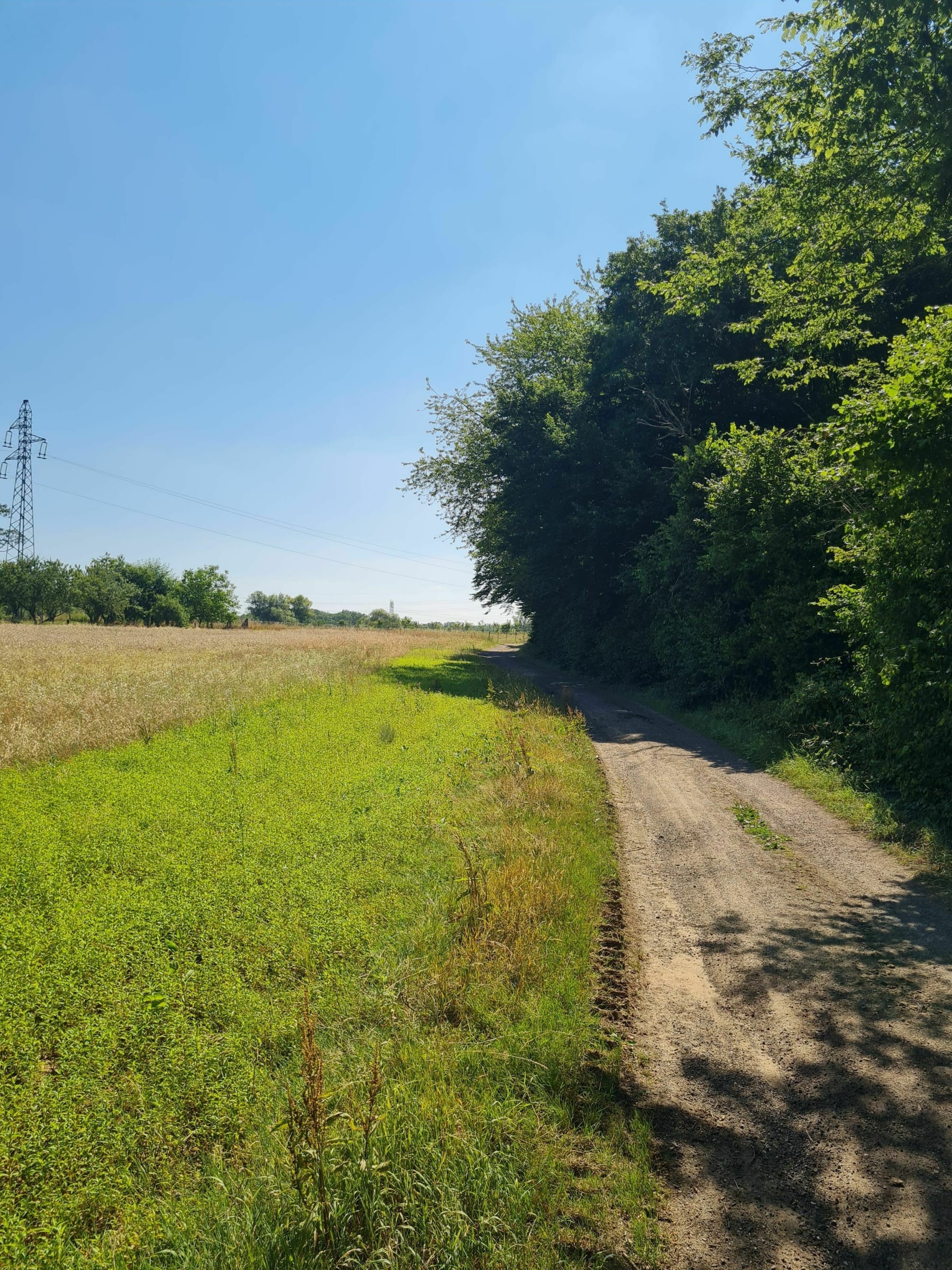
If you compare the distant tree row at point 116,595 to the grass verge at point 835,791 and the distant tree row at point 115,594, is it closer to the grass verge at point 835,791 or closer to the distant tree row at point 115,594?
the distant tree row at point 115,594

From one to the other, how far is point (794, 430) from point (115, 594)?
9096 centimetres

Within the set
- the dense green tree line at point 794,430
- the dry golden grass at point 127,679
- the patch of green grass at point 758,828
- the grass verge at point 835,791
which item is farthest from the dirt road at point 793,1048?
the dry golden grass at point 127,679

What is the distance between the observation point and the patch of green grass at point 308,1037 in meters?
3.36

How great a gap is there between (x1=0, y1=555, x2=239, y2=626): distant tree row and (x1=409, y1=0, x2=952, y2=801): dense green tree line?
6988cm

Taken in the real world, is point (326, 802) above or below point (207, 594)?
below

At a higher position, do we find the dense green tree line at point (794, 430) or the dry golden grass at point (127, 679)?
the dense green tree line at point (794, 430)

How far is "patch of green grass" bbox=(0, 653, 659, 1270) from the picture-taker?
3.36 meters

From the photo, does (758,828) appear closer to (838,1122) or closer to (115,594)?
(838,1122)

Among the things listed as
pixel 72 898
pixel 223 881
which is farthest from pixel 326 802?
pixel 72 898

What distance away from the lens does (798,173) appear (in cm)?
1246

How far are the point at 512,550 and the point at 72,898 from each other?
104 ft

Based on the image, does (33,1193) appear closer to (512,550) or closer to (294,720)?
(294,720)

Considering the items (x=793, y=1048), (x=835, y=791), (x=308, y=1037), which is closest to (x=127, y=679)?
(x=835, y=791)

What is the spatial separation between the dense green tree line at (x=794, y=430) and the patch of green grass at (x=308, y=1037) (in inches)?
219
